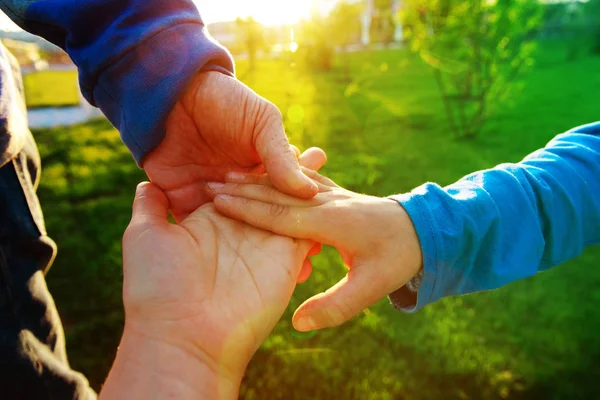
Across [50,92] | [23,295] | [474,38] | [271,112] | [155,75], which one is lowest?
[50,92]

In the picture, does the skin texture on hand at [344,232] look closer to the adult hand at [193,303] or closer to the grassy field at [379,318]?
the adult hand at [193,303]

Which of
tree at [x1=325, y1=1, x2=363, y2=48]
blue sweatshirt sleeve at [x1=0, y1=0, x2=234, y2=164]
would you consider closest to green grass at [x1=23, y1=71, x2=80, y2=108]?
tree at [x1=325, y1=1, x2=363, y2=48]

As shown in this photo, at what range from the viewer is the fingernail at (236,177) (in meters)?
1.76

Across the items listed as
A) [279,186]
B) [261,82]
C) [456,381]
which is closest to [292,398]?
[456,381]

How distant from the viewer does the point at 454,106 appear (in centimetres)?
928

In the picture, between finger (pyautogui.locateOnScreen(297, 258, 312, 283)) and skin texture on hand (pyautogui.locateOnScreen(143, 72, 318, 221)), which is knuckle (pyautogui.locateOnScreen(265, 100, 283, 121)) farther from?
finger (pyautogui.locateOnScreen(297, 258, 312, 283))

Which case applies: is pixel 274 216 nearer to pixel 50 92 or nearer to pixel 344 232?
pixel 344 232

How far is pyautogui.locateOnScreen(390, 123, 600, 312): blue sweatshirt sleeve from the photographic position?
149cm

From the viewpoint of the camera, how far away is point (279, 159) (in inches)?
63.1

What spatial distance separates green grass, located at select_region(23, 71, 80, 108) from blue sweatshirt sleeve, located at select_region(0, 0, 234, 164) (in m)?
8.54

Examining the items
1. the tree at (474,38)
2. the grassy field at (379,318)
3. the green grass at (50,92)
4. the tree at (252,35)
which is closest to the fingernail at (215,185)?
the grassy field at (379,318)

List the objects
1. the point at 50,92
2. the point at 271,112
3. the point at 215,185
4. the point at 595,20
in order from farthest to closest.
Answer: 1. the point at 595,20
2. the point at 50,92
3. the point at 215,185
4. the point at 271,112

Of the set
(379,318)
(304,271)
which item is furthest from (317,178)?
(379,318)

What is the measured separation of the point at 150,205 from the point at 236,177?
0.37 m
